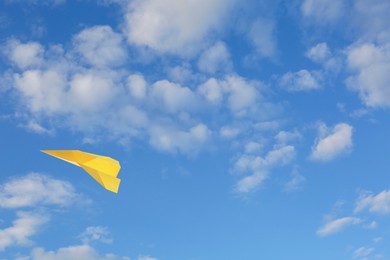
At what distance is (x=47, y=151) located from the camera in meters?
28.4

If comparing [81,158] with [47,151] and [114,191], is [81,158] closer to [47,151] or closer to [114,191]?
[47,151]

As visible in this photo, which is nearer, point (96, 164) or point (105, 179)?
point (105, 179)

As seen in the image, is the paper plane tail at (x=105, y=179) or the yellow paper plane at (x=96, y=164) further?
the yellow paper plane at (x=96, y=164)

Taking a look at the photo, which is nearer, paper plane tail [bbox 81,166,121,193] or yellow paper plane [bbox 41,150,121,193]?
paper plane tail [bbox 81,166,121,193]

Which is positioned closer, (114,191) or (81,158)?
(114,191)

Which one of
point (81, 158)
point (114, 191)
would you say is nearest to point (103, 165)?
point (81, 158)

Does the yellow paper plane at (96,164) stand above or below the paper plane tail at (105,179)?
above

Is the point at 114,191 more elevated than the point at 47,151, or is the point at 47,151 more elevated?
the point at 47,151

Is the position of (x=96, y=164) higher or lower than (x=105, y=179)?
higher

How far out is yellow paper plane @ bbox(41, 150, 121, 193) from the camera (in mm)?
27350

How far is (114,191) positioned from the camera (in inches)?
1022

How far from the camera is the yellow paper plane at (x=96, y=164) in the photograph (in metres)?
Answer: 27.4

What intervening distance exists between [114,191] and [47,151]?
594cm

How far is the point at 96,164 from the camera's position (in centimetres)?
2878
